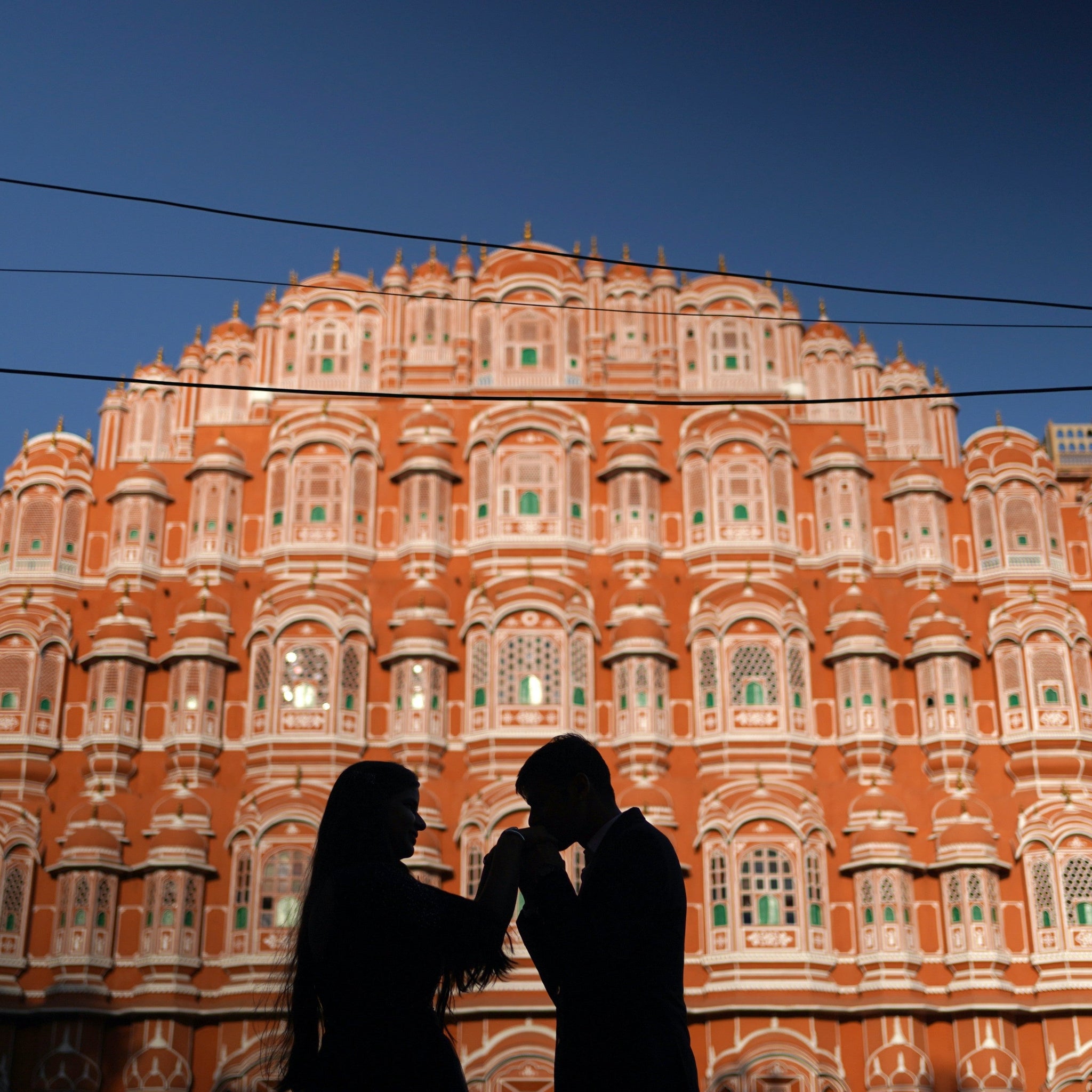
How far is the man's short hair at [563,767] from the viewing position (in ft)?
16.2

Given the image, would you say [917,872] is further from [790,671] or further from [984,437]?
[984,437]

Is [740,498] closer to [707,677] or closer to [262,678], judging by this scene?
[707,677]

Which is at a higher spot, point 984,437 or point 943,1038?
point 984,437

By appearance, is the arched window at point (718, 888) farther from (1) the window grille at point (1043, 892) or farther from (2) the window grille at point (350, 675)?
(2) the window grille at point (350, 675)

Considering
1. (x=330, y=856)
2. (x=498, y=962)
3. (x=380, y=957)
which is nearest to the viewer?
(x=498, y=962)

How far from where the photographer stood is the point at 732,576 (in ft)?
92.3

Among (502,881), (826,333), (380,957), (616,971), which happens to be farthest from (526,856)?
(826,333)

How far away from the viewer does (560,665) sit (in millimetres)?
27109

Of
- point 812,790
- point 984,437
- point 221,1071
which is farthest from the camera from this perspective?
point 984,437

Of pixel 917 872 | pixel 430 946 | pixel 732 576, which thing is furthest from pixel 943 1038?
pixel 430 946

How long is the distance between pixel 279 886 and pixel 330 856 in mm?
21591

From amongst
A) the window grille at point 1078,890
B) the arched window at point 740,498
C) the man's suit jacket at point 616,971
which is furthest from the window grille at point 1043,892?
the man's suit jacket at point 616,971

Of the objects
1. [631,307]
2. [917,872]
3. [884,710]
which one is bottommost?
[917,872]

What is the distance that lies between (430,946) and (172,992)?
21506 mm
